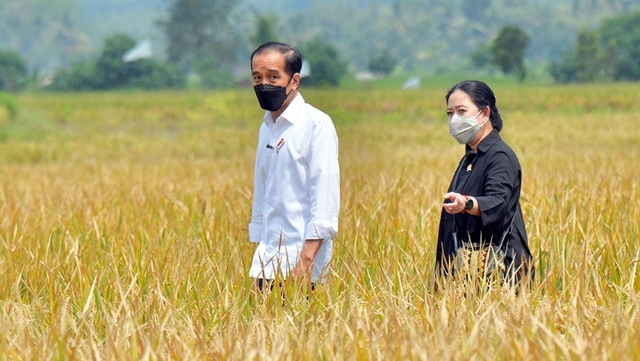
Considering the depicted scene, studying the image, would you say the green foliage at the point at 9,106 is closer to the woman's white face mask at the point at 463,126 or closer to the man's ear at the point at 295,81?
the man's ear at the point at 295,81

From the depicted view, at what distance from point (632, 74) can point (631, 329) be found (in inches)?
2299

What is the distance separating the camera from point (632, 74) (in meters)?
58.6

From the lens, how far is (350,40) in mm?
157125

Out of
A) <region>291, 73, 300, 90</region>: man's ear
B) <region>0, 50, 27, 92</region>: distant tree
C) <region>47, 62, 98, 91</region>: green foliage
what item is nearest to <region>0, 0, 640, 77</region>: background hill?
<region>0, 50, 27, 92</region>: distant tree

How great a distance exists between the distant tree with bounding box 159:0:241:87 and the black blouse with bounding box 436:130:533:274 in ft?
291

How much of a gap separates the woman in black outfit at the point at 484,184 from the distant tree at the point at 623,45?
56.6 metres

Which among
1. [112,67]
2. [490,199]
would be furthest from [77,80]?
[490,199]

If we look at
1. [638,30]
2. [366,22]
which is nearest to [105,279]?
[638,30]

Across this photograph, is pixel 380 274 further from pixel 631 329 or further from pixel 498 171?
pixel 631 329

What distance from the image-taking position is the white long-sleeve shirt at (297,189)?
130 inches

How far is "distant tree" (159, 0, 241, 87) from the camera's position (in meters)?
93.6

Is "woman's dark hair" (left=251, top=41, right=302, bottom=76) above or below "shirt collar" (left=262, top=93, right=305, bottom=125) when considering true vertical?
above

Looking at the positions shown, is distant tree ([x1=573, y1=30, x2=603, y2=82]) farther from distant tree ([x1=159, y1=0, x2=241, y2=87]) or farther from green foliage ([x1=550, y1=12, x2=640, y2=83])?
distant tree ([x1=159, y1=0, x2=241, y2=87])

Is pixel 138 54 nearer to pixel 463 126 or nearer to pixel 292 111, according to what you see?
pixel 292 111
